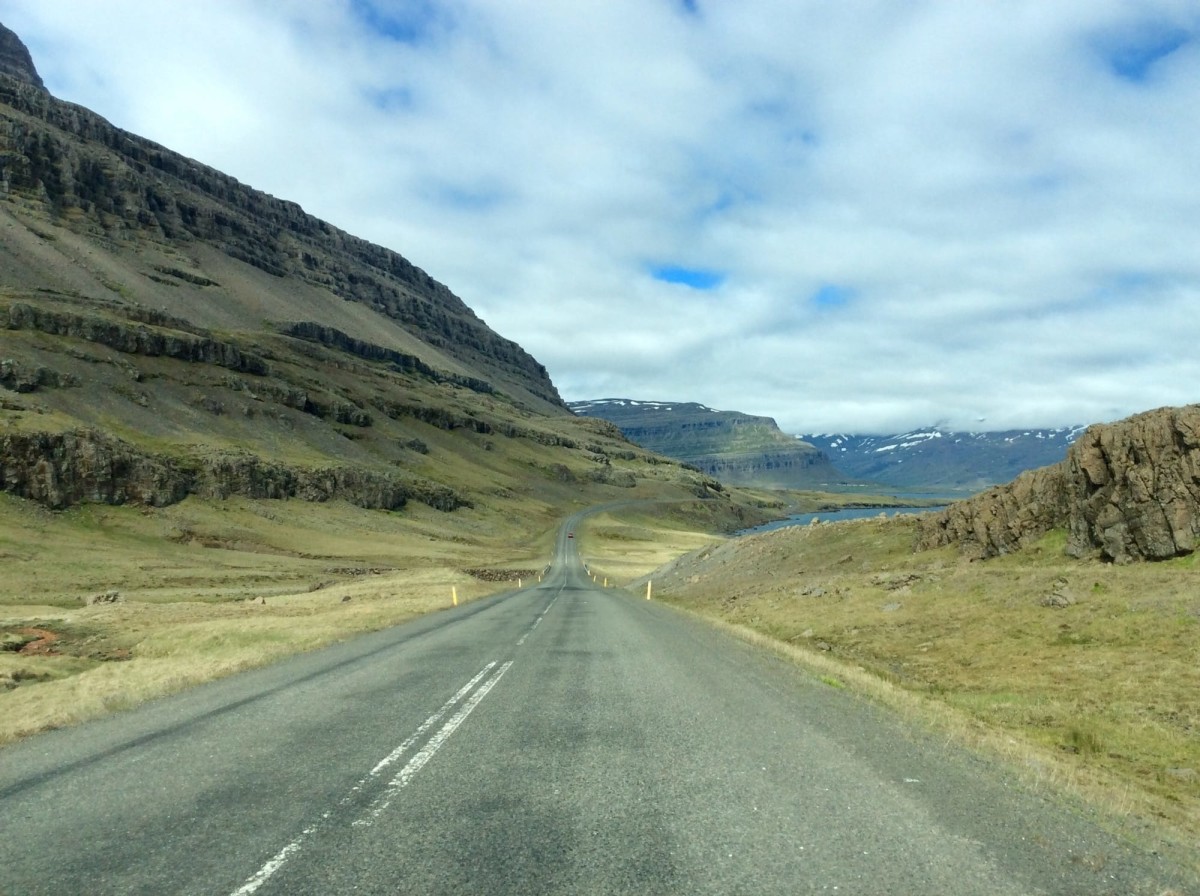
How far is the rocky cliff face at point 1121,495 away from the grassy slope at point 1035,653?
96 cm

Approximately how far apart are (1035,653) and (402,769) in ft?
52.3

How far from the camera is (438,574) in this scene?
6159 cm

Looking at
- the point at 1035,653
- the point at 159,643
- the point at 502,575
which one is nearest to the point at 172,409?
the point at 502,575

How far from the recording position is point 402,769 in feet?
26.4

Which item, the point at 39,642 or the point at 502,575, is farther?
the point at 502,575

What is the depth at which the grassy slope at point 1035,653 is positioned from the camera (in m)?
9.99

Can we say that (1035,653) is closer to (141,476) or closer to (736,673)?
(736,673)

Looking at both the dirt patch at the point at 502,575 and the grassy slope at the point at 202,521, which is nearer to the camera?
the grassy slope at the point at 202,521

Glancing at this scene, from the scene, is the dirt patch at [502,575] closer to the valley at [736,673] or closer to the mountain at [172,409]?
the valley at [736,673]

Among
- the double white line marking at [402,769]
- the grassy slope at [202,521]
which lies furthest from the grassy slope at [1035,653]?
the grassy slope at [202,521]

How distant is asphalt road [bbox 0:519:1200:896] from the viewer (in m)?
5.43

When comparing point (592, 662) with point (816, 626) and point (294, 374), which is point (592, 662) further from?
point (294, 374)

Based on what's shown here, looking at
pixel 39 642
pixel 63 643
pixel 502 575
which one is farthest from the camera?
pixel 502 575

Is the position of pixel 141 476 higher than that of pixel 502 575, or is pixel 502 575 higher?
pixel 141 476
